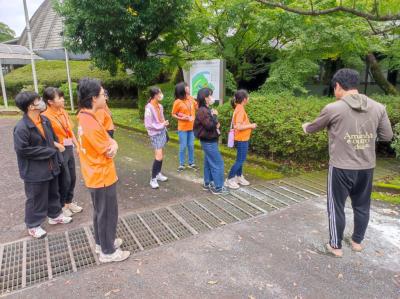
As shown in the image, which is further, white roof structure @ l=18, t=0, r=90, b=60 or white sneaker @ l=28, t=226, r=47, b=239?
white roof structure @ l=18, t=0, r=90, b=60

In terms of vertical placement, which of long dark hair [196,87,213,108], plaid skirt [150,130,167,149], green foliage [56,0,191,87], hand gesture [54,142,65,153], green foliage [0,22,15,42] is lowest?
plaid skirt [150,130,167,149]

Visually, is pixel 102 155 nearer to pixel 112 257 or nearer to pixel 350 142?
pixel 112 257

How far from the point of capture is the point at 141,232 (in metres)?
3.82

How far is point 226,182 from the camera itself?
214 inches

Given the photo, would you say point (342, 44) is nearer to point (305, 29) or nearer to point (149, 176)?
point (305, 29)

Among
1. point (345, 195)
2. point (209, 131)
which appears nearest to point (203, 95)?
point (209, 131)

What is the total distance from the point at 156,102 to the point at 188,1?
476cm

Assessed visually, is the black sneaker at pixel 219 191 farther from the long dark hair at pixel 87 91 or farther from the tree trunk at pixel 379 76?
the tree trunk at pixel 379 76

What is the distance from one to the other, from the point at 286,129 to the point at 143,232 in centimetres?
355

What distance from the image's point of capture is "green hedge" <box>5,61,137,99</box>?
15.7 meters

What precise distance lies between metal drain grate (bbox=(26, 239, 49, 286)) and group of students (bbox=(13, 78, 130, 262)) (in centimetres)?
14

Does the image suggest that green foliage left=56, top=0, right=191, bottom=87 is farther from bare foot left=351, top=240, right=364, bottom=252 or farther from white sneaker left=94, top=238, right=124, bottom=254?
bare foot left=351, top=240, right=364, bottom=252

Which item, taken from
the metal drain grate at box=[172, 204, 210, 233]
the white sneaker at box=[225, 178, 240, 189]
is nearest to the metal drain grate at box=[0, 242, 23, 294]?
the metal drain grate at box=[172, 204, 210, 233]

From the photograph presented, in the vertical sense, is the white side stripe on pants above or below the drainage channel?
above
